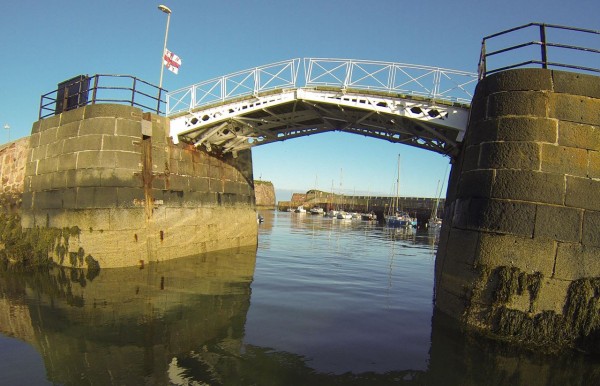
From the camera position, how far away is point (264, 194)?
121 meters

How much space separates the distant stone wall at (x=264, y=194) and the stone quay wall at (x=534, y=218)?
355 feet

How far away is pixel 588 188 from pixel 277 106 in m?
12.8

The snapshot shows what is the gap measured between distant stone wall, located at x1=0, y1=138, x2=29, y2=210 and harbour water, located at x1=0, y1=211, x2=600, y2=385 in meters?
7.38

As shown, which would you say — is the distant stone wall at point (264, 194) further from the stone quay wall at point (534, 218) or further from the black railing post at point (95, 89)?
the stone quay wall at point (534, 218)

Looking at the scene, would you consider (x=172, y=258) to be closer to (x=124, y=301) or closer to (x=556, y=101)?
(x=124, y=301)

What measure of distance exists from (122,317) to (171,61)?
Result: 1456cm

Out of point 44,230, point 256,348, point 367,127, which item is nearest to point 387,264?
point 367,127

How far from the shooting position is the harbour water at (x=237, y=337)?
21.0 ft

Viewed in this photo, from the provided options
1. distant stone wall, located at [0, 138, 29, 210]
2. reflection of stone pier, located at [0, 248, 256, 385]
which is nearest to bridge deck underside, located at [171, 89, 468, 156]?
reflection of stone pier, located at [0, 248, 256, 385]

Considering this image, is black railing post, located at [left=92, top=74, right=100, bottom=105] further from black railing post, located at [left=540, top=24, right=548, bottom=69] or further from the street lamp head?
black railing post, located at [left=540, top=24, right=548, bottom=69]

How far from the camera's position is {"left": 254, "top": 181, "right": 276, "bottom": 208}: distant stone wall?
118312 mm

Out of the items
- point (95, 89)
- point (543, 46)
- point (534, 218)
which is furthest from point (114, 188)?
point (543, 46)

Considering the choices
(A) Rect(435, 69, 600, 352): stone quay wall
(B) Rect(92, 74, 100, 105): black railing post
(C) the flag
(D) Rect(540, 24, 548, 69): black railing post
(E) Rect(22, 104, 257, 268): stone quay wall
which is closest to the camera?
(A) Rect(435, 69, 600, 352): stone quay wall

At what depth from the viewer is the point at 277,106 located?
18.1 meters
